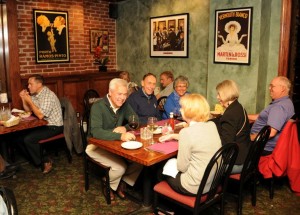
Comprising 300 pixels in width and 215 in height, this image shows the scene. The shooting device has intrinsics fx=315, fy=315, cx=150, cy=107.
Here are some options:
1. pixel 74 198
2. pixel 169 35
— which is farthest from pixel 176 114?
pixel 169 35

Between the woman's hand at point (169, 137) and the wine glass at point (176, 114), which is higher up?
the wine glass at point (176, 114)

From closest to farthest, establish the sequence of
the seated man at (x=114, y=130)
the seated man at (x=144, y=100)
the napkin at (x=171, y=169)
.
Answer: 1. the napkin at (x=171, y=169)
2. the seated man at (x=114, y=130)
3. the seated man at (x=144, y=100)

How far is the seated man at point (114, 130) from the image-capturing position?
2.98 m

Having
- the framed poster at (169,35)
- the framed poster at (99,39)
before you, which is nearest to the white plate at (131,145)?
the framed poster at (169,35)

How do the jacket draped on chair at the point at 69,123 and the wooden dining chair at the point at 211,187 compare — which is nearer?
the wooden dining chair at the point at 211,187

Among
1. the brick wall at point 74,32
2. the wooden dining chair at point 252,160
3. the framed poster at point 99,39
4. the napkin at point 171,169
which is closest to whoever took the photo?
the napkin at point 171,169

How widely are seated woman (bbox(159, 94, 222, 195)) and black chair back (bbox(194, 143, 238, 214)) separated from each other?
0.19ft

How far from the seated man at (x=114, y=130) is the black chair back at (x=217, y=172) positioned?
838mm

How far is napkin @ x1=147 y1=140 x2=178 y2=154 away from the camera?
2.62 metres

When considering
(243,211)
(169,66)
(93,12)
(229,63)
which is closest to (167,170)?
(243,211)

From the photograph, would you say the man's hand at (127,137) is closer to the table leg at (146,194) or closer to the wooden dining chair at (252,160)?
the table leg at (146,194)

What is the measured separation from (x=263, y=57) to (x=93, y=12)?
352 cm

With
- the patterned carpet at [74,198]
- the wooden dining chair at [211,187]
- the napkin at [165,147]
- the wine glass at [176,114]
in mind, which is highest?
the wine glass at [176,114]

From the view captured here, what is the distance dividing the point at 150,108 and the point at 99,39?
2991mm
